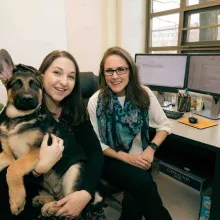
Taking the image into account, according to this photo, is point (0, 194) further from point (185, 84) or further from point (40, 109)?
point (185, 84)

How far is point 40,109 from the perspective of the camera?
41.8 inches

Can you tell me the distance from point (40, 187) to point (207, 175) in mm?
1345

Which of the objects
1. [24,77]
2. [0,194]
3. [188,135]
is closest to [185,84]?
[188,135]

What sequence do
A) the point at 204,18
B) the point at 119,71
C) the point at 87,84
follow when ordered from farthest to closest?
the point at 204,18
the point at 87,84
the point at 119,71

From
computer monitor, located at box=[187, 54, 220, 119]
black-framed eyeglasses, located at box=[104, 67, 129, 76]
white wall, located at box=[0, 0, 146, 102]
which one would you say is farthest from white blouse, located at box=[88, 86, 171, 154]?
white wall, located at box=[0, 0, 146, 102]

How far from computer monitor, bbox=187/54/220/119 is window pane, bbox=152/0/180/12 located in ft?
4.48

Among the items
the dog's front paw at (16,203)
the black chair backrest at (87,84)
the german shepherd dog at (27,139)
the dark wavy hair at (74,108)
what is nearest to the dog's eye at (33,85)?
the german shepherd dog at (27,139)

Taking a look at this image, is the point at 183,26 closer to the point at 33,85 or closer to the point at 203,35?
the point at 203,35

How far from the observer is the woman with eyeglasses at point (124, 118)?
138 centimetres

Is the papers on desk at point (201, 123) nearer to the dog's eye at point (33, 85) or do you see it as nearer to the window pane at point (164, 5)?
the dog's eye at point (33, 85)

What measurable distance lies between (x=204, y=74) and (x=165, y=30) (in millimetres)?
1568

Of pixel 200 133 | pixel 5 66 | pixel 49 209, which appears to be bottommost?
pixel 49 209

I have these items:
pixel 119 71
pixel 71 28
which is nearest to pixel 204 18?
pixel 71 28

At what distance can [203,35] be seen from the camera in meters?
2.76
